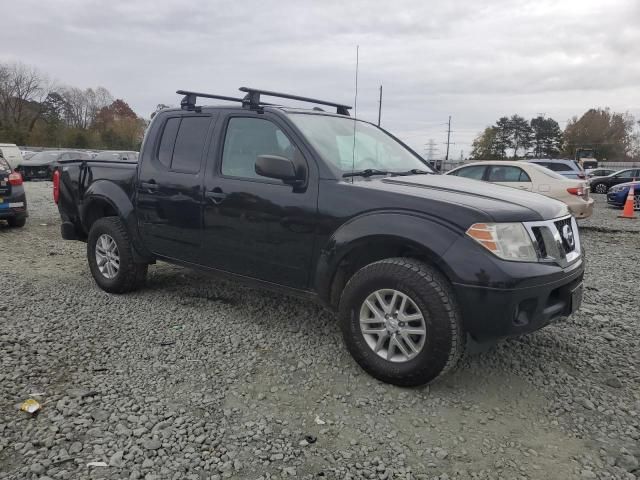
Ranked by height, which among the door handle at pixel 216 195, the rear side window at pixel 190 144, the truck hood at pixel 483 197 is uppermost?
the rear side window at pixel 190 144

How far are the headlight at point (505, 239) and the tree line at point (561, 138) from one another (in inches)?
3485

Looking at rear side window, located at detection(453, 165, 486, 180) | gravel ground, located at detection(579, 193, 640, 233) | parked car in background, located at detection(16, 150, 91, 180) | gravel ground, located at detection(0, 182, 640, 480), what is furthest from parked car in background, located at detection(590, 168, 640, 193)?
parked car in background, located at detection(16, 150, 91, 180)

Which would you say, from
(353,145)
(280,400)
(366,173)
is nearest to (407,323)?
(280,400)

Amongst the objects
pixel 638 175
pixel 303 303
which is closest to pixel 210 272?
pixel 303 303

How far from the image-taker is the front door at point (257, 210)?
12.1ft

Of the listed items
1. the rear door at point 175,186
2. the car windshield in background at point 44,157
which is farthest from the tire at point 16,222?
the car windshield in background at point 44,157

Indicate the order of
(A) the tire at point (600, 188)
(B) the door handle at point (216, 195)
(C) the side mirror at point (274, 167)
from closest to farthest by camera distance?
(C) the side mirror at point (274, 167), (B) the door handle at point (216, 195), (A) the tire at point (600, 188)

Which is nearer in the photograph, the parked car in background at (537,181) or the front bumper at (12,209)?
the front bumper at (12,209)

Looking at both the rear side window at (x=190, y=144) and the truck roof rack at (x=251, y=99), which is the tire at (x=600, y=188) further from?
the rear side window at (x=190, y=144)

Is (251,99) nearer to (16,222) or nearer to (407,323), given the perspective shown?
(407,323)

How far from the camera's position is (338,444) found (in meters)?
2.69

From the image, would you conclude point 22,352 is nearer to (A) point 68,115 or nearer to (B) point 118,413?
(B) point 118,413

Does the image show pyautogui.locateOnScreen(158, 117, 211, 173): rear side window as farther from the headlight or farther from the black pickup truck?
the headlight

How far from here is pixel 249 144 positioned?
13.5 feet
